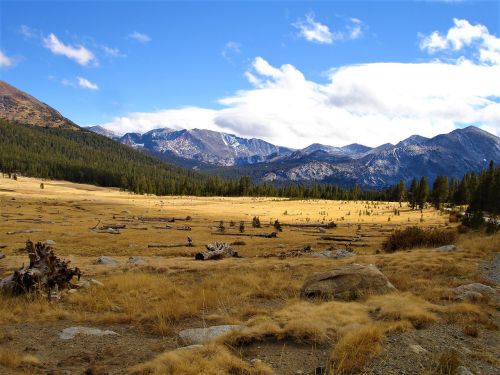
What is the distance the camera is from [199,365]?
7.16 metres

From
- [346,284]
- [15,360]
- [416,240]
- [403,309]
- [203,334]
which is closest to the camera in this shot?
[15,360]

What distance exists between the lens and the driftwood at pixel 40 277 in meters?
14.0

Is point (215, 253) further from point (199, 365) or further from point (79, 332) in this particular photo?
point (199, 365)

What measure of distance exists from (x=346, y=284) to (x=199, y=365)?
24.6ft

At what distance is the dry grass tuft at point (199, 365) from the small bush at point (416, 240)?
2479cm

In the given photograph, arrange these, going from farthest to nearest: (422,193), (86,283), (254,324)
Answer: (422,193)
(86,283)
(254,324)

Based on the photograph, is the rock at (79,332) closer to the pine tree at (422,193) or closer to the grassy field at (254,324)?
the grassy field at (254,324)

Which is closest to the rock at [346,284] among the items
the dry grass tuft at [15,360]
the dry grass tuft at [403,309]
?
the dry grass tuft at [403,309]

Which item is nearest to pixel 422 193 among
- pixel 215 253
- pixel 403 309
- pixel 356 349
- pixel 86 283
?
pixel 215 253

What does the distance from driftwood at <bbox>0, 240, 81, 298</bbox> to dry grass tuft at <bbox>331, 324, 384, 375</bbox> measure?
10.7 m

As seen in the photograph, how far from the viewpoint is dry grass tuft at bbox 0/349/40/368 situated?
775 cm

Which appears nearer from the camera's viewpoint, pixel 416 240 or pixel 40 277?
pixel 40 277

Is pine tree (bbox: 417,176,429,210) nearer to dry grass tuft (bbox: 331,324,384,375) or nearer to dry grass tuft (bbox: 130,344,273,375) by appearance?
dry grass tuft (bbox: 331,324,384,375)

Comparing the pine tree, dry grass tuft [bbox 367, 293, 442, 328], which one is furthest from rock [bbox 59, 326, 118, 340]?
the pine tree
